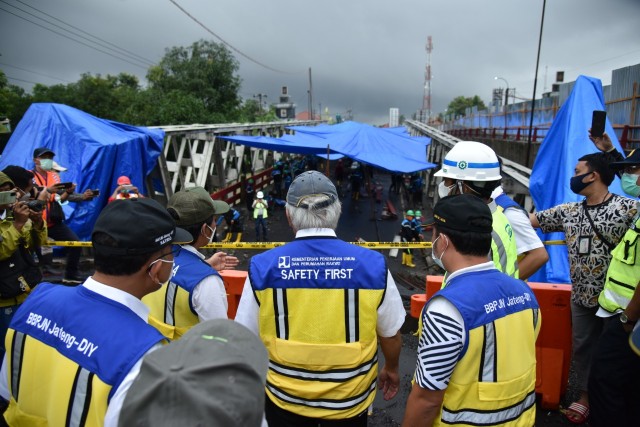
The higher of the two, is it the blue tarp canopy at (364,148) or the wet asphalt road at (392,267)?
the blue tarp canopy at (364,148)

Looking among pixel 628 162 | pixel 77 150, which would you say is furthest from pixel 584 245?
pixel 77 150

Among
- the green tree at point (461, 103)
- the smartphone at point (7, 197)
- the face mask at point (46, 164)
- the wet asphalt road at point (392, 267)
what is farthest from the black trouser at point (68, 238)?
the green tree at point (461, 103)

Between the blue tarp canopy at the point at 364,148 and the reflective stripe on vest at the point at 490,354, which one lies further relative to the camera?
the blue tarp canopy at the point at 364,148

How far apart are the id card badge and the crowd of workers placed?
0.10 feet

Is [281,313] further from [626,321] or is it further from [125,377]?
[626,321]

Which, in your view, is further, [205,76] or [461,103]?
[461,103]

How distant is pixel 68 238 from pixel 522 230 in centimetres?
605

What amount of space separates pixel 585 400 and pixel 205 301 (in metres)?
2.97

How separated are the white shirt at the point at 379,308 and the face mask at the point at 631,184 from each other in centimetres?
212

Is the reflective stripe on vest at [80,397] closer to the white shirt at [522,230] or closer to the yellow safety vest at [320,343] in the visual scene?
the yellow safety vest at [320,343]

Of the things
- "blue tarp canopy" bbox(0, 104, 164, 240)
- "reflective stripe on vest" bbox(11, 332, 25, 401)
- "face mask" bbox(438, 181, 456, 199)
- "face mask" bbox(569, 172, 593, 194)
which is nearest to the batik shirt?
"face mask" bbox(569, 172, 593, 194)

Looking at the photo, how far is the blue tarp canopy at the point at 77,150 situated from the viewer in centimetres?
689

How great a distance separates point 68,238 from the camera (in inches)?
225

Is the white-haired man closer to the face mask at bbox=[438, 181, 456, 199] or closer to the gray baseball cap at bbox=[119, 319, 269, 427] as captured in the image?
the gray baseball cap at bbox=[119, 319, 269, 427]
